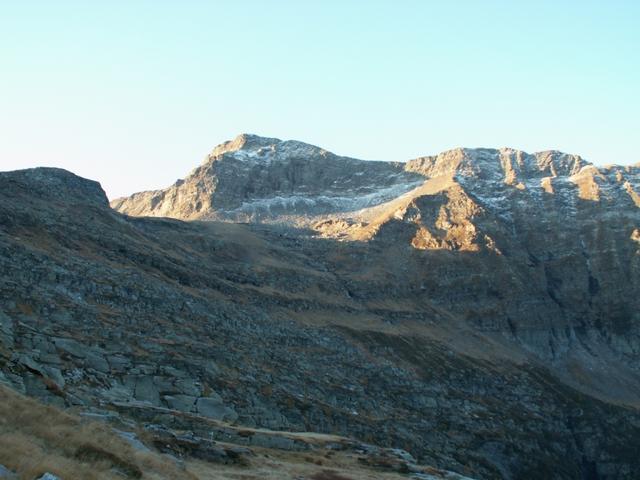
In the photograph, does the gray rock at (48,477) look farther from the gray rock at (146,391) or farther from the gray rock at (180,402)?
the gray rock at (180,402)

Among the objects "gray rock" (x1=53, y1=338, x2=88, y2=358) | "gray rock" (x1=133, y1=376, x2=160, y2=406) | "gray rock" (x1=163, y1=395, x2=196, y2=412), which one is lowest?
"gray rock" (x1=163, y1=395, x2=196, y2=412)

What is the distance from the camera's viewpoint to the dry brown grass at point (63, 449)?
2148cm

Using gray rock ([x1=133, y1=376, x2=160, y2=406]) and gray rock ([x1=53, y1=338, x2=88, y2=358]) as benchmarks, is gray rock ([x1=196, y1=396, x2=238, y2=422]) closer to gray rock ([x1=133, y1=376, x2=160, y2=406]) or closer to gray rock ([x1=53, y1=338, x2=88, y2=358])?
gray rock ([x1=133, y1=376, x2=160, y2=406])

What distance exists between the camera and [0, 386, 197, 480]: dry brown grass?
70.5 ft

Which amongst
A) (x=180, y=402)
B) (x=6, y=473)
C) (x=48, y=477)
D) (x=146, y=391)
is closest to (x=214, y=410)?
(x=180, y=402)

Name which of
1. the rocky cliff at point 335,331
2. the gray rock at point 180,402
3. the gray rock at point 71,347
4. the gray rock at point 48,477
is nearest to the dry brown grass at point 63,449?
the gray rock at point 48,477

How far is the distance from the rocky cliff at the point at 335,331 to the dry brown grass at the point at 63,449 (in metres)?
7.72

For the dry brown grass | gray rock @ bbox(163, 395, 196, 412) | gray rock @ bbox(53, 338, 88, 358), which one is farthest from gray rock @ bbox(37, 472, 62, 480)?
gray rock @ bbox(163, 395, 196, 412)

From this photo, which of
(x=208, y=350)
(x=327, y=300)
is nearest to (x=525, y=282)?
(x=327, y=300)

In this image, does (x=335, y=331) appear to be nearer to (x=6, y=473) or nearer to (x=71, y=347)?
(x=71, y=347)

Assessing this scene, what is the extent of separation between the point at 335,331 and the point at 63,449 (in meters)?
105

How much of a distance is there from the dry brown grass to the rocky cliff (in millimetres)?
7724

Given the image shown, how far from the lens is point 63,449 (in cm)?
2534

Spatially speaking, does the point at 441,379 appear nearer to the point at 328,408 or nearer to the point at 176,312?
the point at 328,408
